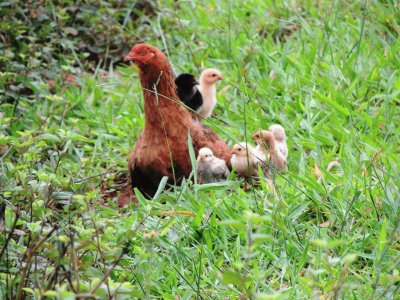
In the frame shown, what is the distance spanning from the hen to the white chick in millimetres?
412

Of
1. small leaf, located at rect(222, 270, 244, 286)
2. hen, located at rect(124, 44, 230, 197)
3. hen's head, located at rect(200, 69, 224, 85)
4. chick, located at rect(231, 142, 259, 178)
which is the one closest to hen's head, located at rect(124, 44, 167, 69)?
hen, located at rect(124, 44, 230, 197)

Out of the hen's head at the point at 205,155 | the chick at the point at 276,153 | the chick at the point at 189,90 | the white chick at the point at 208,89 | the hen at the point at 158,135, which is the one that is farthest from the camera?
the white chick at the point at 208,89

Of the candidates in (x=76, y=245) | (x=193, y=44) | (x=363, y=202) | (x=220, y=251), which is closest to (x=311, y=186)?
(x=363, y=202)

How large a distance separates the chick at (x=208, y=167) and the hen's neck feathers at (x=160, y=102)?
0.88 ft

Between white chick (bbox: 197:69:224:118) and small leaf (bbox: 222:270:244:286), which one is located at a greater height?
small leaf (bbox: 222:270:244:286)

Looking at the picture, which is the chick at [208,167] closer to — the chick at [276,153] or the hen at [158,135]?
the hen at [158,135]

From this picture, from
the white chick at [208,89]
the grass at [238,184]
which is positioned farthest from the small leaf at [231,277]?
the white chick at [208,89]

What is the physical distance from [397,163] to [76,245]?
182 cm

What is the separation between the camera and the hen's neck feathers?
4.79 metres

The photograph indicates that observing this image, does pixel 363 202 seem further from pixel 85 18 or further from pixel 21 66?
pixel 85 18

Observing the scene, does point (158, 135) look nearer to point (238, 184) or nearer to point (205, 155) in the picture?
point (205, 155)

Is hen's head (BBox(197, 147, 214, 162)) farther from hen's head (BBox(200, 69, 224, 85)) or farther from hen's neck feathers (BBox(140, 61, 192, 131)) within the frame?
hen's head (BBox(200, 69, 224, 85))

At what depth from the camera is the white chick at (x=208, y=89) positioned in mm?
5270

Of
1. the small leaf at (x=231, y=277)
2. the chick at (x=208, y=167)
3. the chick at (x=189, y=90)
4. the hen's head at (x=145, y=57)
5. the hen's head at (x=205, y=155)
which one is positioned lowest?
the chick at (x=208, y=167)
